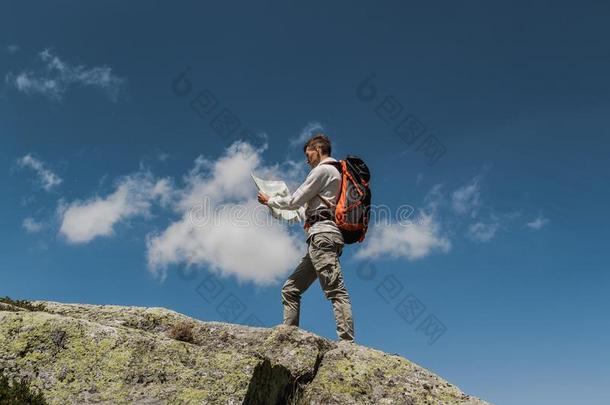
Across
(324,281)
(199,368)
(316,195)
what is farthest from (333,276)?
(199,368)

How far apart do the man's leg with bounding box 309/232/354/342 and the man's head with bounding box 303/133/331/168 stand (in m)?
1.57

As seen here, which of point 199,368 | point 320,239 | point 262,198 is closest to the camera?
point 199,368

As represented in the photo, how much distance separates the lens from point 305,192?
9367mm

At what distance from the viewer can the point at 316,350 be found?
320 inches

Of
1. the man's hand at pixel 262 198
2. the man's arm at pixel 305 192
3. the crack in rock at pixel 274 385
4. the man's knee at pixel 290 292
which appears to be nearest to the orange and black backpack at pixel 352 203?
the man's arm at pixel 305 192

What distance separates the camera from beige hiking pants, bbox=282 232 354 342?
8891mm

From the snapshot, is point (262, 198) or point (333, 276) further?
point (262, 198)

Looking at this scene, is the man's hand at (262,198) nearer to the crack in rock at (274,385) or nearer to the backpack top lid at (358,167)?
the backpack top lid at (358,167)

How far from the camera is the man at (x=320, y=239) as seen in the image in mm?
9016

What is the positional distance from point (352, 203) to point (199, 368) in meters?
4.09

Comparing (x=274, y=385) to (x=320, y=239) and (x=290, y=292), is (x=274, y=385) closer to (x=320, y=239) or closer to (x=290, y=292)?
(x=290, y=292)

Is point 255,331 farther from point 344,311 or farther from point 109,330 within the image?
point 109,330

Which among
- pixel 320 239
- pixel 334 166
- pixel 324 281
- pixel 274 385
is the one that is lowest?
pixel 274 385

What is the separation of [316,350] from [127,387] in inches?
114
